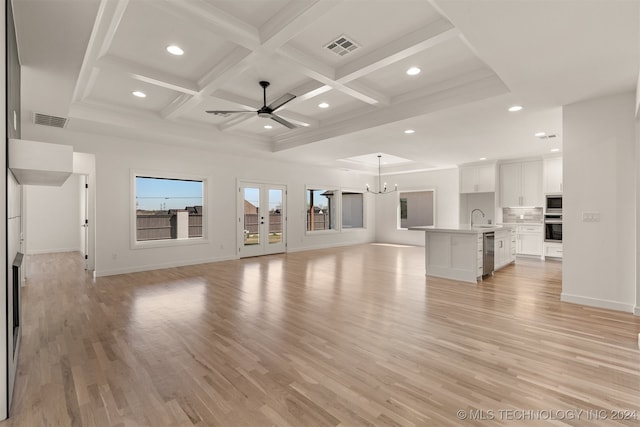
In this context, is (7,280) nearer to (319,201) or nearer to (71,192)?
(319,201)

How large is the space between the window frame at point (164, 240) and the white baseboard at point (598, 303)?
6.80 meters

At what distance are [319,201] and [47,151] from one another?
331 inches

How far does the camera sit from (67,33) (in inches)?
96.2

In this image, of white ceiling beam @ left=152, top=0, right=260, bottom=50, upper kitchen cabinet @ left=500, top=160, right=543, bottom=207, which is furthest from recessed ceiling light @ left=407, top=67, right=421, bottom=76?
upper kitchen cabinet @ left=500, top=160, right=543, bottom=207

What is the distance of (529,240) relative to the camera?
315 inches

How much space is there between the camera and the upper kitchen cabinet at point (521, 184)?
8.02 m

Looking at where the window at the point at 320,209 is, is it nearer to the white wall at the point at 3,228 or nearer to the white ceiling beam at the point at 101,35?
the white ceiling beam at the point at 101,35

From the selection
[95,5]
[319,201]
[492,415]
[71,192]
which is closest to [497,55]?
[492,415]

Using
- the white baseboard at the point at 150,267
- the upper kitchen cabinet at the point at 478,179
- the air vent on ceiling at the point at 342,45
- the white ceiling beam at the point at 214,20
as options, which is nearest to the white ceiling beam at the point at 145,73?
the white ceiling beam at the point at 214,20

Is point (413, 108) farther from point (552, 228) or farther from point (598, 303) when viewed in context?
point (552, 228)

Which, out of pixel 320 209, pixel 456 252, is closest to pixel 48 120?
pixel 456 252

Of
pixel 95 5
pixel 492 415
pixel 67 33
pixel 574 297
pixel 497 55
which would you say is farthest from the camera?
pixel 574 297

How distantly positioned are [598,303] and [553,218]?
177 inches

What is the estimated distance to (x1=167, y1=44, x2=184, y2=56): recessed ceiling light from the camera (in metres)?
3.44
